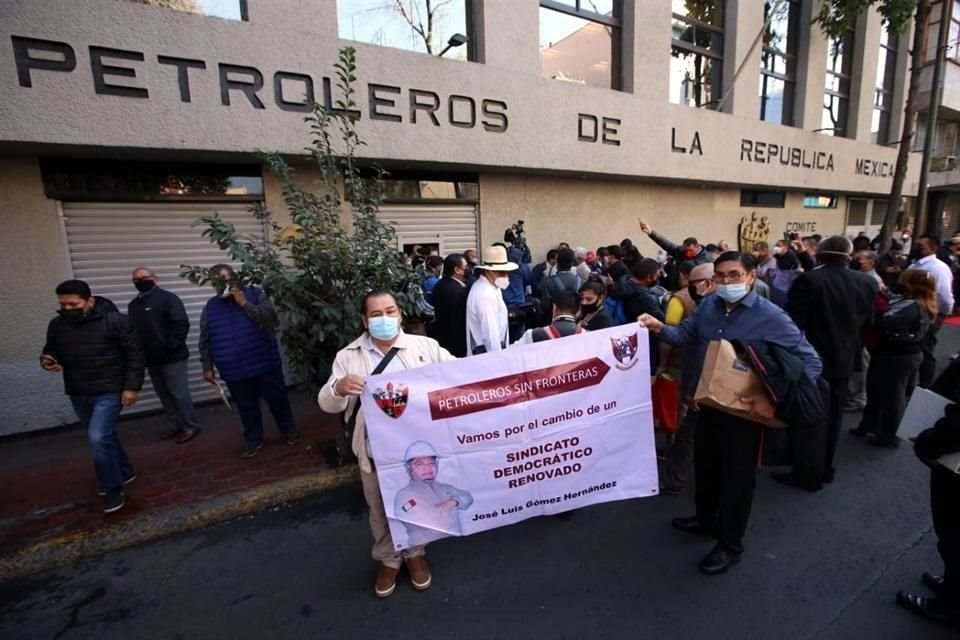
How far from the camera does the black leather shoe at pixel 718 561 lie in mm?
2793

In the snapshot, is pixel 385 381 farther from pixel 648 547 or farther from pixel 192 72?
pixel 192 72

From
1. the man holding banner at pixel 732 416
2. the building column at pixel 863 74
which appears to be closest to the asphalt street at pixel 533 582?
the man holding banner at pixel 732 416

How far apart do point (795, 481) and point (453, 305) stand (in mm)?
3540

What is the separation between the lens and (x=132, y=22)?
183 inches

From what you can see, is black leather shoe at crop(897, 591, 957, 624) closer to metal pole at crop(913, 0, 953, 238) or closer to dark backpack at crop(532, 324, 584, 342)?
dark backpack at crop(532, 324, 584, 342)

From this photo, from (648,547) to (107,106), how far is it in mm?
6389

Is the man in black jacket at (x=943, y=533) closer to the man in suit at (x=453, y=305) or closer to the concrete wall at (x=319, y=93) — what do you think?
the man in suit at (x=453, y=305)

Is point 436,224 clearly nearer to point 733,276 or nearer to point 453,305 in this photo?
point 453,305

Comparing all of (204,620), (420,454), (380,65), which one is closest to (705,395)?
(420,454)

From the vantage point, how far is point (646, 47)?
352 inches

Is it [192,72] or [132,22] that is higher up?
[132,22]

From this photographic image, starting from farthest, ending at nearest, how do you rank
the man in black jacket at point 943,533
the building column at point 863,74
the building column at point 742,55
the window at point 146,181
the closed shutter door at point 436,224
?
the building column at point 863,74 < the building column at point 742,55 < the closed shutter door at point 436,224 < the window at point 146,181 < the man in black jacket at point 943,533

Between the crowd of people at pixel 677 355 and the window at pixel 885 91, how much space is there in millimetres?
13566

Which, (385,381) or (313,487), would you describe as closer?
(385,381)
